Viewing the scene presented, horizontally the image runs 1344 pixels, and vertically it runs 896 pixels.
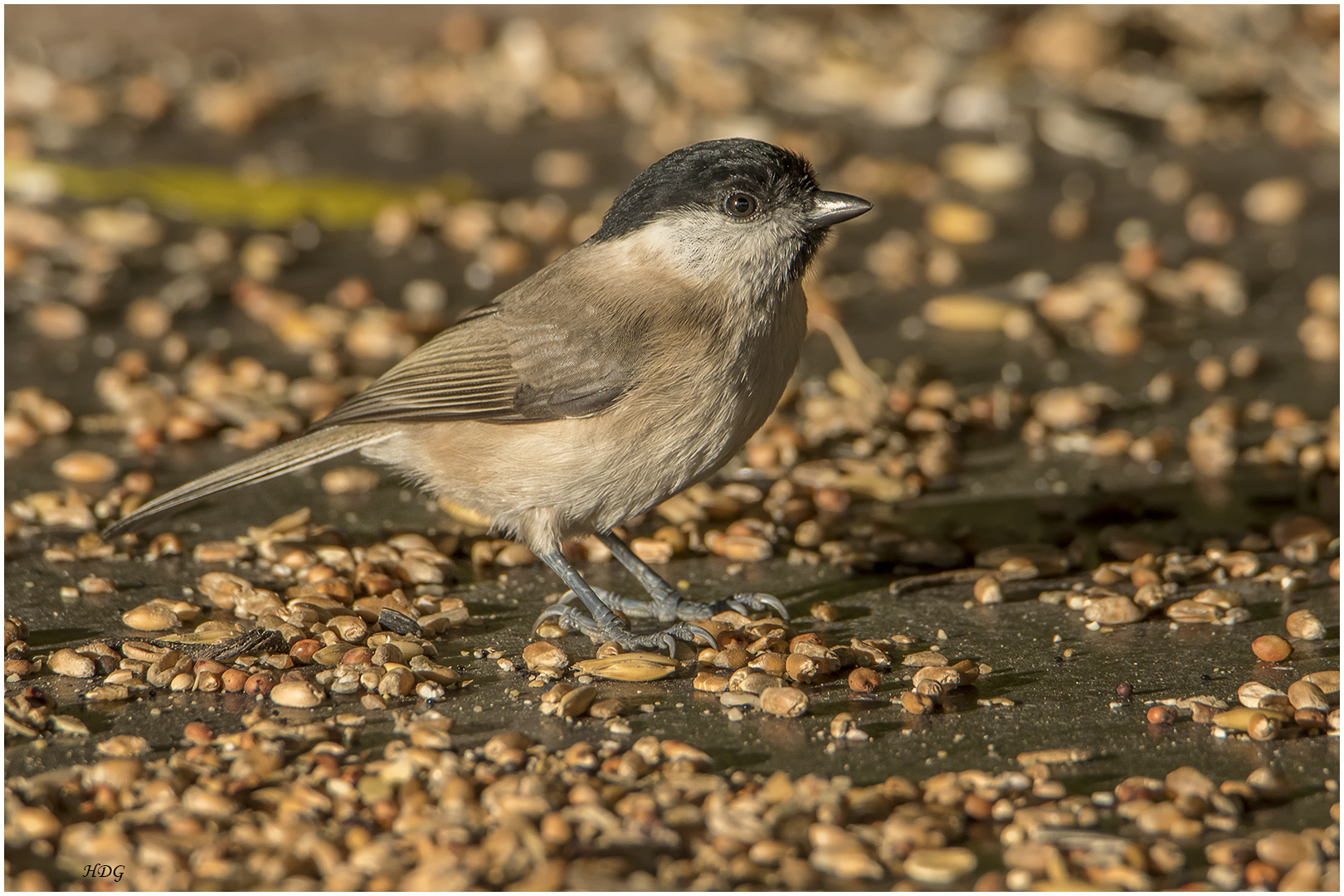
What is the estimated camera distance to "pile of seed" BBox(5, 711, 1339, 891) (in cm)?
247

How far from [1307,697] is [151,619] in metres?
2.83

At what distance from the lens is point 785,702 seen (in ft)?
10.1

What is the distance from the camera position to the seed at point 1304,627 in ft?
11.3

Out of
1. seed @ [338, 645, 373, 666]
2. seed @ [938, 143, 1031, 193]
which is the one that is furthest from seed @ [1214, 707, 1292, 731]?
seed @ [938, 143, 1031, 193]

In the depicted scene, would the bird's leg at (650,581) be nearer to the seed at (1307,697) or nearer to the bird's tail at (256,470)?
the bird's tail at (256,470)

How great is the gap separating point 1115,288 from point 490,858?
4.28 m

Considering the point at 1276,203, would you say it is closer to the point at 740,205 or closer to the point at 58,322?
the point at 740,205

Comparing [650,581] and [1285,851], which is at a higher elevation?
[650,581]

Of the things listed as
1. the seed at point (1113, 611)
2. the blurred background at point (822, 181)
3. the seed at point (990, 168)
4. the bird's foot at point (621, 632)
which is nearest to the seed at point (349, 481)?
the blurred background at point (822, 181)

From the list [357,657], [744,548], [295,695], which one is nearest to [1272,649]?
[744,548]

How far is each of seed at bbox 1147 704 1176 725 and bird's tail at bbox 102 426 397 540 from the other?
2.10 m

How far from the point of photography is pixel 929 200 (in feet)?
23.0

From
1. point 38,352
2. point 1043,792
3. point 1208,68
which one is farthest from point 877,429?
point 1208,68

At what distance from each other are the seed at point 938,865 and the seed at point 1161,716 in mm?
751
